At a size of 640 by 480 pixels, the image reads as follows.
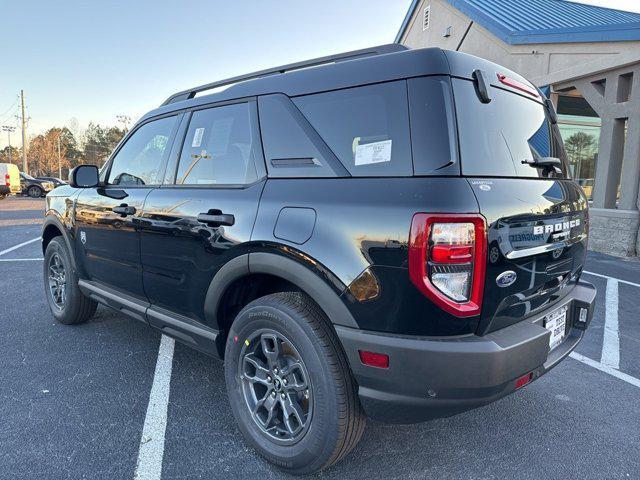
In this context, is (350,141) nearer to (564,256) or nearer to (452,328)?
(452,328)

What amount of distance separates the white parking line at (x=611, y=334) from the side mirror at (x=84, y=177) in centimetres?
436

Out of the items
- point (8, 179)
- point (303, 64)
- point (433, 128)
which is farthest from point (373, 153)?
point (8, 179)

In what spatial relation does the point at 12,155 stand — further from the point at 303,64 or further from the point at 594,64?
the point at 303,64

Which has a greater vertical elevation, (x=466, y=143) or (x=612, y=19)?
(x=612, y=19)

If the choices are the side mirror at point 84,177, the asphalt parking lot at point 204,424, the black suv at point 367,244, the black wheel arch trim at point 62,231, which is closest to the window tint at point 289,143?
the black suv at point 367,244

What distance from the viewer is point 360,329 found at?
191 cm

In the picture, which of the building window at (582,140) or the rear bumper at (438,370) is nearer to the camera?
the rear bumper at (438,370)

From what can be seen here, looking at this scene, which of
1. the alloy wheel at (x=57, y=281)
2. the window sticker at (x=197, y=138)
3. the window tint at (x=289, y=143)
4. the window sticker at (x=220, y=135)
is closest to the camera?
the window tint at (x=289, y=143)

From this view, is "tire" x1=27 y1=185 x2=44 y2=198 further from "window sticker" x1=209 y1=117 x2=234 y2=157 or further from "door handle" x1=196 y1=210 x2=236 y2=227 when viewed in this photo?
"door handle" x1=196 y1=210 x2=236 y2=227

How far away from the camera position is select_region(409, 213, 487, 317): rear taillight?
5.70ft

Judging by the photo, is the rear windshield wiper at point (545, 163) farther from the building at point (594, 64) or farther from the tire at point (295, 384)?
the building at point (594, 64)

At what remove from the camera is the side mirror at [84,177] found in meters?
3.58

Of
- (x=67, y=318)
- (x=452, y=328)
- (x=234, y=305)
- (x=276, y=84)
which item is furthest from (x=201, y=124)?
(x=67, y=318)

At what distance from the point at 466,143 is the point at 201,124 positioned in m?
1.74
